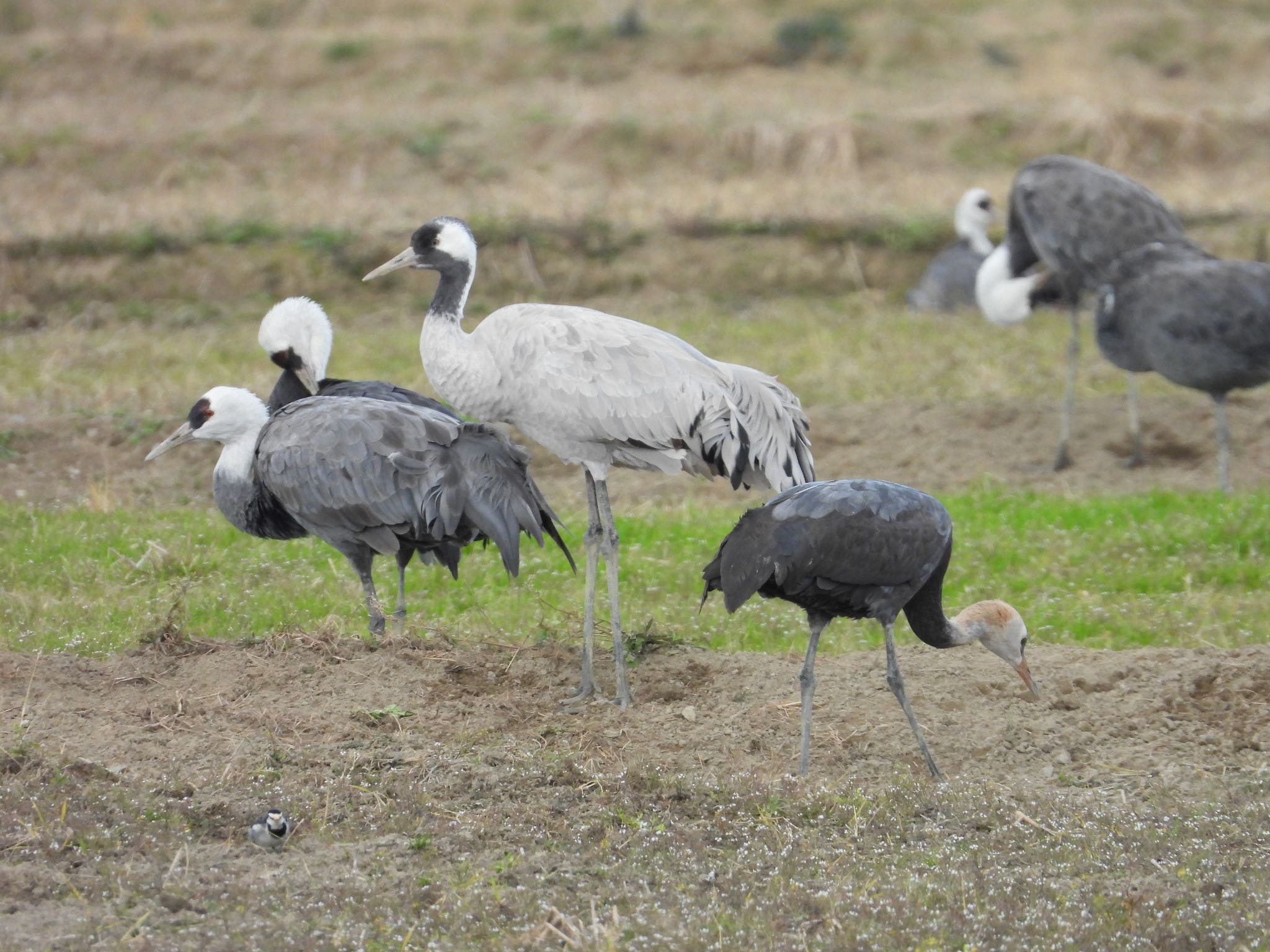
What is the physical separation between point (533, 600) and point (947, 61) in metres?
19.7

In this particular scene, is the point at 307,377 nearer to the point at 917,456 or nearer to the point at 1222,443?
the point at 917,456

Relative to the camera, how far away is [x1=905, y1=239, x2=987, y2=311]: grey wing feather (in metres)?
16.8

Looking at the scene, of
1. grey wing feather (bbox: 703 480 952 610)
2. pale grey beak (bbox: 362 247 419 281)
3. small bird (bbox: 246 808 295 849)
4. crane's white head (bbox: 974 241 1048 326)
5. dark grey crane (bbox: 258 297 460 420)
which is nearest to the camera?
small bird (bbox: 246 808 295 849)

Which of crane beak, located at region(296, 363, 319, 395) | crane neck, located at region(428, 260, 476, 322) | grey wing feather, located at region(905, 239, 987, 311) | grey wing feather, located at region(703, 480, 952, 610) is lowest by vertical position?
grey wing feather, located at region(905, 239, 987, 311)

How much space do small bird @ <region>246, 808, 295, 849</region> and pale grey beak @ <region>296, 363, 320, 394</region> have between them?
389 cm

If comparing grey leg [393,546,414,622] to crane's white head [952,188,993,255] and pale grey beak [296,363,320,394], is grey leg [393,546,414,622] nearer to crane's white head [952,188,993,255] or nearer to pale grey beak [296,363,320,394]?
pale grey beak [296,363,320,394]

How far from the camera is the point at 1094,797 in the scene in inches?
242

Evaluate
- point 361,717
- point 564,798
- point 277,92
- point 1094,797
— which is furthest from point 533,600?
point 277,92

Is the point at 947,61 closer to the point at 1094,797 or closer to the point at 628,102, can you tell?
the point at 628,102

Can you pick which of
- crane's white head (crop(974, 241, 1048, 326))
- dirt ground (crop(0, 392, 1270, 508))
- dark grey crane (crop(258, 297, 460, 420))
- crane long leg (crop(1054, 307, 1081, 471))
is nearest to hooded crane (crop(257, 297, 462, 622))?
dark grey crane (crop(258, 297, 460, 420))

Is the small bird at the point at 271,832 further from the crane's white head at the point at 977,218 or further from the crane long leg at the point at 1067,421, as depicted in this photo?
the crane's white head at the point at 977,218

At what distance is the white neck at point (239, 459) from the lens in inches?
319

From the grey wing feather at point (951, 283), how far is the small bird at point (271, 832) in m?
12.4

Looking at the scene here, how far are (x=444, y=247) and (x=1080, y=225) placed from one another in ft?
19.8
